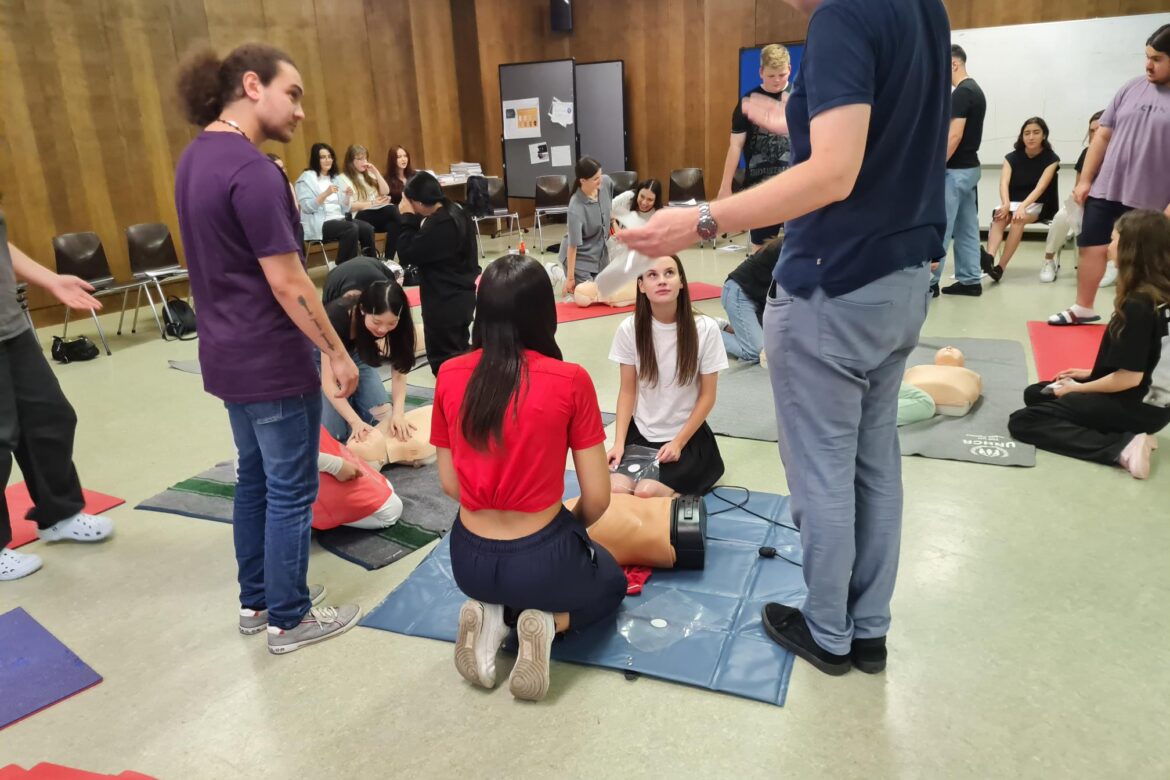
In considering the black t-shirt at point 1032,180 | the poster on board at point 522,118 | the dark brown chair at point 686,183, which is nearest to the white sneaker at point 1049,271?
the black t-shirt at point 1032,180

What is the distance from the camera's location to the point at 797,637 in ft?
6.55

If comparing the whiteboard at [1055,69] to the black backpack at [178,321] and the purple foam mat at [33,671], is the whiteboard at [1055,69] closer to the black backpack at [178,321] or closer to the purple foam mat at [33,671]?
the black backpack at [178,321]

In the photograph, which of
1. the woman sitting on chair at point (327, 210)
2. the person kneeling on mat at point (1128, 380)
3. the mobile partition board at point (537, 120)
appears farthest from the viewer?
the mobile partition board at point (537, 120)

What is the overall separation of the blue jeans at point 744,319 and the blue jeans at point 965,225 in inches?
78.3

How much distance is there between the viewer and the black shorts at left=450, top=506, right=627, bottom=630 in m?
1.87

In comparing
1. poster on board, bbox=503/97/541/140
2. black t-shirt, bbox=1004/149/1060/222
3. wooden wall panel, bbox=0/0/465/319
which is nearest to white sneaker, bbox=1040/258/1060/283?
black t-shirt, bbox=1004/149/1060/222

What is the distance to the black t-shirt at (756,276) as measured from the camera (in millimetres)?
4160

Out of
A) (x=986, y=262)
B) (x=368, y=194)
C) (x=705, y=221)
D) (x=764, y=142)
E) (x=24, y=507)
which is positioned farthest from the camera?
(x=368, y=194)

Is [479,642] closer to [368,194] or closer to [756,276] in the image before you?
[756,276]

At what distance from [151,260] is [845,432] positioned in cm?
592

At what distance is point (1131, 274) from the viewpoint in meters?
2.89

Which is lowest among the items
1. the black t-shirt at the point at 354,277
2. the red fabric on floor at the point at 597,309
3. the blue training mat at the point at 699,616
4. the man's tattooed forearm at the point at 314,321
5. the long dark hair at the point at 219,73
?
the blue training mat at the point at 699,616

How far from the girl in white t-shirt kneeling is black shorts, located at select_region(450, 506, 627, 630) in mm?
749

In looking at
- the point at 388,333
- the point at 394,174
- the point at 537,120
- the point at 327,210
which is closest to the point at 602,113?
the point at 537,120
